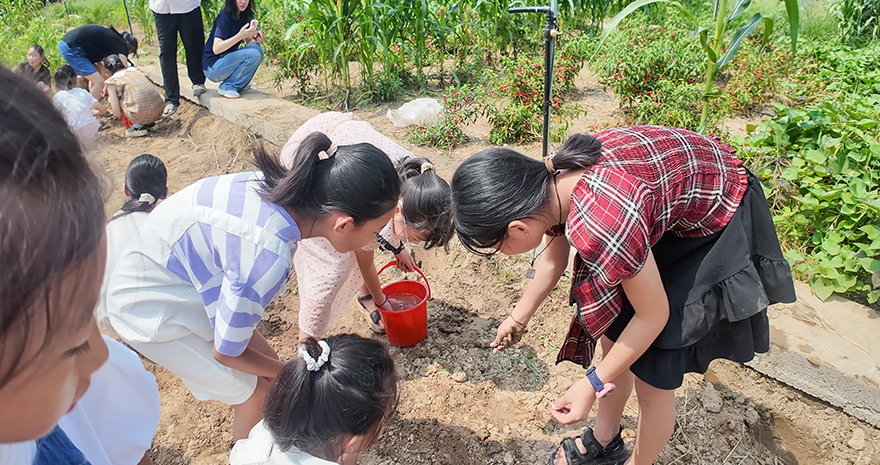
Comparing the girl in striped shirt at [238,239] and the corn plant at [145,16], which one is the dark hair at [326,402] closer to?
the girl in striped shirt at [238,239]

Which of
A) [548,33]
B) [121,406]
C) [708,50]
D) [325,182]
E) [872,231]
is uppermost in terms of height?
[548,33]

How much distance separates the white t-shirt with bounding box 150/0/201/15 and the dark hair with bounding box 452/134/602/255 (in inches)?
174

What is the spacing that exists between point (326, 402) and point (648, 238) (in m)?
0.87

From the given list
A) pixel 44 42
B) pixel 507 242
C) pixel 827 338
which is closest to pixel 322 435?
pixel 507 242

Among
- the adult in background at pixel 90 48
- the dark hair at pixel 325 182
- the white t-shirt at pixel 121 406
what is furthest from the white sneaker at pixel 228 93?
the white t-shirt at pixel 121 406

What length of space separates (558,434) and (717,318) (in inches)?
34.9

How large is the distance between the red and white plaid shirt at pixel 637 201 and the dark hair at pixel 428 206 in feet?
1.76

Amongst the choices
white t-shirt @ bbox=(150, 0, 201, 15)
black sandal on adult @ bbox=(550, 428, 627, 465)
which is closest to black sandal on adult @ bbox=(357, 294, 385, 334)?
black sandal on adult @ bbox=(550, 428, 627, 465)

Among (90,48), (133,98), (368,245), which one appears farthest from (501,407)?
(90,48)

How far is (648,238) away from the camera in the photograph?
119 cm

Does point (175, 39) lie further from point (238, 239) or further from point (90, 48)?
point (238, 239)

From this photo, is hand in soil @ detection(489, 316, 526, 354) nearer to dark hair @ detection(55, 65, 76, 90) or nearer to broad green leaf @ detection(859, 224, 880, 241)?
broad green leaf @ detection(859, 224, 880, 241)

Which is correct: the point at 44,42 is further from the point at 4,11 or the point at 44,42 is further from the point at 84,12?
the point at 84,12

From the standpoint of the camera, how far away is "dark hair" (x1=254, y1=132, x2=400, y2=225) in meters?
1.40
